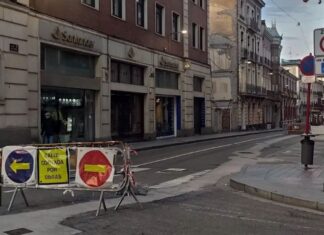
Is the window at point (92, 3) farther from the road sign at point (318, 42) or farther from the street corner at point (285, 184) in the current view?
the road sign at point (318, 42)

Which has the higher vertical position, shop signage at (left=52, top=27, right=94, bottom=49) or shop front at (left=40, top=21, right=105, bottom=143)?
shop signage at (left=52, top=27, right=94, bottom=49)

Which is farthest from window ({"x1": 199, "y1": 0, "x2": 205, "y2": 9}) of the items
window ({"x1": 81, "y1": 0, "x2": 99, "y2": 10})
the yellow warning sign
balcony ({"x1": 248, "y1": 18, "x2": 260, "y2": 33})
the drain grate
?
the drain grate

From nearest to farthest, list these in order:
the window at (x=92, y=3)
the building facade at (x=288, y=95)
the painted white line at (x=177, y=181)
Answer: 1. the painted white line at (x=177, y=181)
2. the window at (x=92, y=3)
3. the building facade at (x=288, y=95)

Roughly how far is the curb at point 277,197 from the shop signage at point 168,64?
22321 millimetres

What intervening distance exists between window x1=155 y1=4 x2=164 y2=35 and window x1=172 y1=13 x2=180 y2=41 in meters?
1.76

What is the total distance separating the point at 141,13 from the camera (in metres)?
31.8

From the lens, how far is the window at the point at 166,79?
3403 centimetres

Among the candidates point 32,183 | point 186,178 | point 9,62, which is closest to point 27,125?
point 9,62

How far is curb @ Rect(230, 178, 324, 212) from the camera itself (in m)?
9.67

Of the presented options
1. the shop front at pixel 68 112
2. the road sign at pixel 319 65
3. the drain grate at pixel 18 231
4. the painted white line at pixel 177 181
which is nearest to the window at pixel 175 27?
the shop front at pixel 68 112

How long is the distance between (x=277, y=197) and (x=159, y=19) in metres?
25.5

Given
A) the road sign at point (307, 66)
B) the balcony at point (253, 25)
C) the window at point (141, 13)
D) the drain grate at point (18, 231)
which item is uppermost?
the balcony at point (253, 25)

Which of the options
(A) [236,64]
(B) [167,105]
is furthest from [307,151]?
(A) [236,64]

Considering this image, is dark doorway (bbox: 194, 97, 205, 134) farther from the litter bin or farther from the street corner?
the litter bin
